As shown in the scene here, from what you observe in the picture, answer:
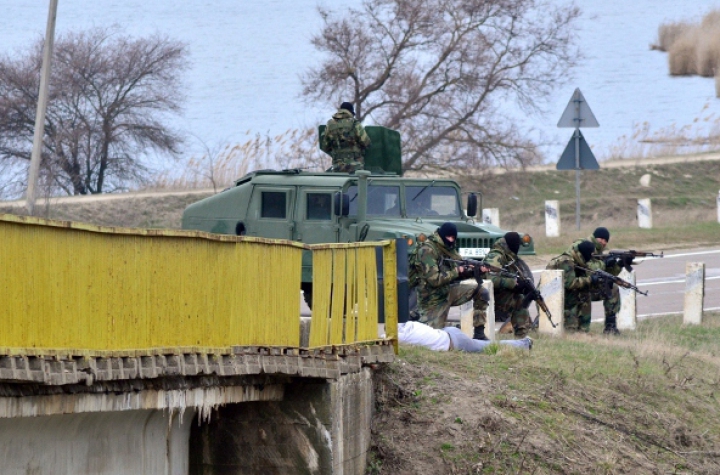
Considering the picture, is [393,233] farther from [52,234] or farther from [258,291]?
[52,234]

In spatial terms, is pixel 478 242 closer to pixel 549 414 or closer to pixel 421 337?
pixel 421 337

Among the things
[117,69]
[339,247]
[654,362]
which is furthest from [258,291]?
[117,69]

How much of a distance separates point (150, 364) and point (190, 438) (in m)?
1.71

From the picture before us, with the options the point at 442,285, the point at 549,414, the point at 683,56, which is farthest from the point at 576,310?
the point at 683,56

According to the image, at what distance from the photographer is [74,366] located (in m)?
6.82

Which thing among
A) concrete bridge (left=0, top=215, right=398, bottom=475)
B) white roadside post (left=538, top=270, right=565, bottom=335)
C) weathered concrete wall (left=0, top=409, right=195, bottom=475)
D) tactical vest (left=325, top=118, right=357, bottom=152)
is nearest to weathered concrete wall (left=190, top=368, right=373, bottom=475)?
concrete bridge (left=0, top=215, right=398, bottom=475)

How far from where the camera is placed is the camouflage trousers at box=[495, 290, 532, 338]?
1384 centimetres

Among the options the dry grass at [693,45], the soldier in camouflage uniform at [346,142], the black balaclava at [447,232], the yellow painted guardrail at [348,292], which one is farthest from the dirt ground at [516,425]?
the dry grass at [693,45]

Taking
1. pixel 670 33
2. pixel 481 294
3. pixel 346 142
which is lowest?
pixel 481 294

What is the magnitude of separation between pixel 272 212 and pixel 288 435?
6.72 meters

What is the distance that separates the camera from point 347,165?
55.0 feet

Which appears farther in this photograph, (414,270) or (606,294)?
(606,294)

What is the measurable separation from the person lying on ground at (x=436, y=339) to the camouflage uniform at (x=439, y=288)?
46.7 inches

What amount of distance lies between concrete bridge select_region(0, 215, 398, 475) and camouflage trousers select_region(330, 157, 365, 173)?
6.86 metres
